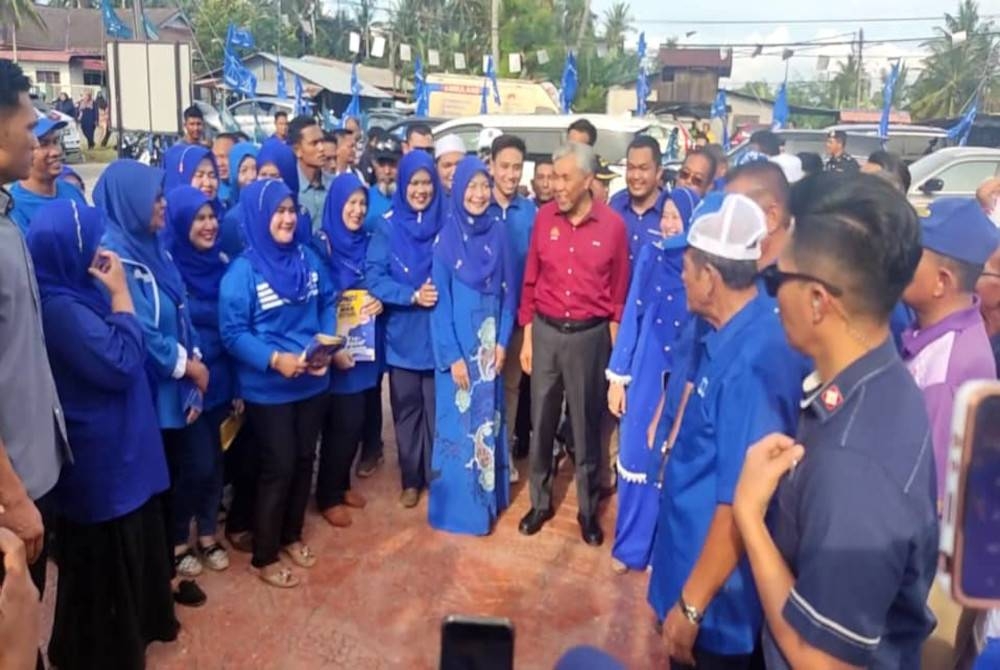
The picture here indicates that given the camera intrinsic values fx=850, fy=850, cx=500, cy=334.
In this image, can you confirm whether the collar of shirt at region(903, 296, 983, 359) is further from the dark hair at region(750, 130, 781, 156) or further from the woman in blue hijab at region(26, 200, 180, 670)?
the dark hair at region(750, 130, 781, 156)

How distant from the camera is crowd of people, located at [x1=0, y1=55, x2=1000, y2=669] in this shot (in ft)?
4.76

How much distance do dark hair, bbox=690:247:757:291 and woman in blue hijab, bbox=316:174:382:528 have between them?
2.37 meters

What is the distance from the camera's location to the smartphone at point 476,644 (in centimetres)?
103

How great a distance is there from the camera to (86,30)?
143 ft

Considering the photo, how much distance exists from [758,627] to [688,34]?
43.5 m

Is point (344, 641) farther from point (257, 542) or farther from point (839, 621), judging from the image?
point (839, 621)

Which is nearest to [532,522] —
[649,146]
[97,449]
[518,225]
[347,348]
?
[347,348]

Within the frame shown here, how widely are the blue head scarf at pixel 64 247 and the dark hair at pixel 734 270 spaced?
1850 mm

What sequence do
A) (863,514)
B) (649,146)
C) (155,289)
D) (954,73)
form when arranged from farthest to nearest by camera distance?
(954,73), (649,146), (155,289), (863,514)

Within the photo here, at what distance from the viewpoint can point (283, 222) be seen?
3.55 m

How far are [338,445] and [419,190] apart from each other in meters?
1.34

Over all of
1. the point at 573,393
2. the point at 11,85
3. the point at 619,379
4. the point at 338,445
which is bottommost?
the point at 338,445

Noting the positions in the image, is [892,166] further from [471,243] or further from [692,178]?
[471,243]

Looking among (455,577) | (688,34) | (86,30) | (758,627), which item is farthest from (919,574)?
(86,30)
